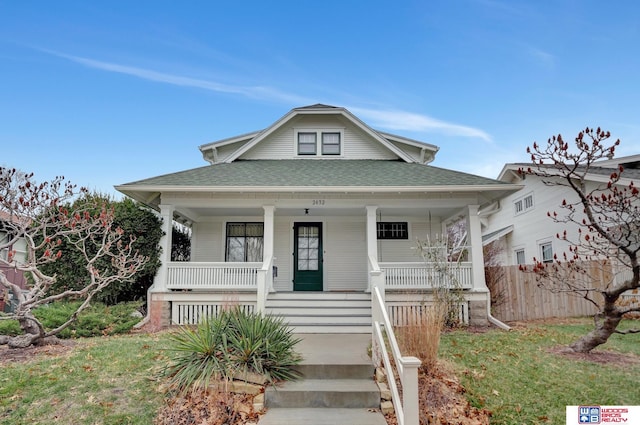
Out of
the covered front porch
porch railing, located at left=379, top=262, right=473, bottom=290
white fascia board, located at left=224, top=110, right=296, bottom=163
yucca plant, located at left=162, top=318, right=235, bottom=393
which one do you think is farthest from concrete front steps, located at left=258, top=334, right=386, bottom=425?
white fascia board, located at left=224, top=110, right=296, bottom=163

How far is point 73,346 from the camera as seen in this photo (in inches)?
Result: 271

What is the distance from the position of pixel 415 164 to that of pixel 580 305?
6543mm

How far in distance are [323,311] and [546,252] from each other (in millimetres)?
11381

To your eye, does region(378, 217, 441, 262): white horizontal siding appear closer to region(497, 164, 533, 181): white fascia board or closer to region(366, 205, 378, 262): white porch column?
region(366, 205, 378, 262): white porch column

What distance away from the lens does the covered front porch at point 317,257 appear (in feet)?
32.3

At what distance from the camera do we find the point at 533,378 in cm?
530

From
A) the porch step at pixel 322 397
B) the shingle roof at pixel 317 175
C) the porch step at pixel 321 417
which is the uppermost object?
→ the shingle roof at pixel 317 175

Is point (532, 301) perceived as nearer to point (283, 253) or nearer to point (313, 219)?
point (313, 219)

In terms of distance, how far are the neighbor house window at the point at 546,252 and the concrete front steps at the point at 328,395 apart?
1278cm

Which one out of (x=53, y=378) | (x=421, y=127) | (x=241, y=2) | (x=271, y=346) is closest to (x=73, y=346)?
(x=53, y=378)

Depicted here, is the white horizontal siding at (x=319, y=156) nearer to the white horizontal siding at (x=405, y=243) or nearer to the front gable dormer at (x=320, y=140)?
the front gable dormer at (x=320, y=140)

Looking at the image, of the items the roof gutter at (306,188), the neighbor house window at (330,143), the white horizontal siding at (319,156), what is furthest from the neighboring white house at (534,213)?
the neighbor house window at (330,143)

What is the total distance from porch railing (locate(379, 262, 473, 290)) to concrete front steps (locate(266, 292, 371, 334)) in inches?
36.1

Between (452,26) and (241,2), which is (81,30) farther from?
(452,26)
